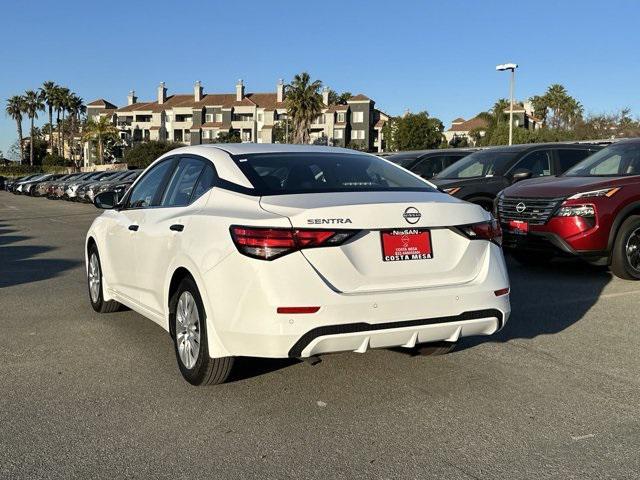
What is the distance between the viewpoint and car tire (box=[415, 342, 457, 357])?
16.6 ft

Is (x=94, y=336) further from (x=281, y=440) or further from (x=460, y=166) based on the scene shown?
(x=460, y=166)

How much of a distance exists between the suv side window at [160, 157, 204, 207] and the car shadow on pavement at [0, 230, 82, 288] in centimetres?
433

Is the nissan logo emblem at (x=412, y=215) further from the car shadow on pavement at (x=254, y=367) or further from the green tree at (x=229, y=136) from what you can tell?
the green tree at (x=229, y=136)

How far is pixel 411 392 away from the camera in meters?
4.39

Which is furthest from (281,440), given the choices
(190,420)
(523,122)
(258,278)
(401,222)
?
(523,122)

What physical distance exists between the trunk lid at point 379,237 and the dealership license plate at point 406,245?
0.02m

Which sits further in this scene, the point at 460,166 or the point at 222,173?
the point at 460,166

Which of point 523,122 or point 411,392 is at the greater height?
point 523,122

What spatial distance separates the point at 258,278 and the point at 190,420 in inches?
37.0

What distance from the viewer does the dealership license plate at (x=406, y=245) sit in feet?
13.1

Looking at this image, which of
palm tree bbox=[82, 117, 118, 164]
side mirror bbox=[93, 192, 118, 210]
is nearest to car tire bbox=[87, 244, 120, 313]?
side mirror bbox=[93, 192, 118, 210]

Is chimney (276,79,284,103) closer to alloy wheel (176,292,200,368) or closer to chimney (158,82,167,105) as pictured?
chimney (158,82,167,105)

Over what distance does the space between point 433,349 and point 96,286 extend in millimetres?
3534

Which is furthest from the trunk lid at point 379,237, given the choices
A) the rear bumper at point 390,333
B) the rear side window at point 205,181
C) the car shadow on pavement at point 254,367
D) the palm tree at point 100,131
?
the palm tree at point 100,131
